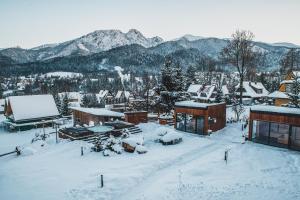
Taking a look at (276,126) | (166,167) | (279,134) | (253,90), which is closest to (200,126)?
(276,126)

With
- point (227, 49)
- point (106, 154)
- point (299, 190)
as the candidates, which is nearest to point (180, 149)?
point (106, 154)

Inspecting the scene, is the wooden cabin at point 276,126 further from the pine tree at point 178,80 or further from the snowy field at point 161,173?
the pine tree at point 178,80

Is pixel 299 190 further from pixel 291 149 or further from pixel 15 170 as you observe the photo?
pixel 15 170

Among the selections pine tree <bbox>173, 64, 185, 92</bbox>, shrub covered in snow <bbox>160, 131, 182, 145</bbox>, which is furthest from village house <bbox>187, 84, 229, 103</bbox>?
shrub covered in snow <bbox>160, 131, 182, 145</bbox>

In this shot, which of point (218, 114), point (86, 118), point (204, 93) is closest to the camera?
point (218, 114)

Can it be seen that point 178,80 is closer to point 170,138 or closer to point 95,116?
point 95,116

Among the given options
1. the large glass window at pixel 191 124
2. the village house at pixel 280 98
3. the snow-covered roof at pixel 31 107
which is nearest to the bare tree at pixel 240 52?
the village house at pixel 280 98
